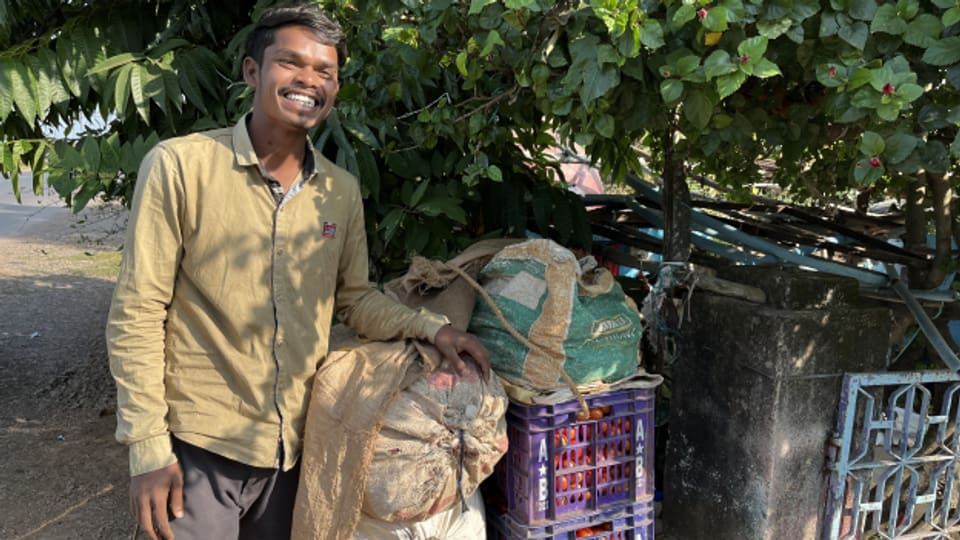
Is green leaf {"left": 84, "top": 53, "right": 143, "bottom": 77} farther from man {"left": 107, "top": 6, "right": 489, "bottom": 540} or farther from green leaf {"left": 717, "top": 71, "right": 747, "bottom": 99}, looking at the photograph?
green leaf {"left": 717, "top": 71, "right": 747, "bottom": 99}

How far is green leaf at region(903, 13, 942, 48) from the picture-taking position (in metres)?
1.63

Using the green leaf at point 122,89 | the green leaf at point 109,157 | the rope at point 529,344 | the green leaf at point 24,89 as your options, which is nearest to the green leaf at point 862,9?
the rope at point 529,344

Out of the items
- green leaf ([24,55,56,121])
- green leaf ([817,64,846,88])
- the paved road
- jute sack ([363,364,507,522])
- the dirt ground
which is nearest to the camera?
green leaf ([817,64,846,88])

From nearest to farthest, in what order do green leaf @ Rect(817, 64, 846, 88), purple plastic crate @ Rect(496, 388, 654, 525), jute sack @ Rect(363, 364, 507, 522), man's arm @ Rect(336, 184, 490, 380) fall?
1. green leaf @ Rect(817, 64, 846, 88)
2. jute sack @ Rect(363, 364, 507, 522)
3. man's arm @ Rect(336, 184, 490, 380)
4. purple plastic crate @ Rect(496, 388, 654, 525)

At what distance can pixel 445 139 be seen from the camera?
3168 mm

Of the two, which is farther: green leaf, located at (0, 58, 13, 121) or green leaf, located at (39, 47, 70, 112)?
green leaf, located at (39, 47, 70, 112)

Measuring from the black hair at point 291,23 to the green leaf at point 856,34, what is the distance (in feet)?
4.19

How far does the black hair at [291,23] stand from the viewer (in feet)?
6.48

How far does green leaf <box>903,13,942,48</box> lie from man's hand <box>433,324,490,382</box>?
1328 millimetres

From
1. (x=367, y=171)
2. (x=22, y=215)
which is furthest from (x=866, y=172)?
(x=22, y=215)

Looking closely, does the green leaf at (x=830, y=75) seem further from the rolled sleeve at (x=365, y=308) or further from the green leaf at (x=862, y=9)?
the rolled sleeve at (x=365, y=308)

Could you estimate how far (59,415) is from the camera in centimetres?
512

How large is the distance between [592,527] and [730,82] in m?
1.51

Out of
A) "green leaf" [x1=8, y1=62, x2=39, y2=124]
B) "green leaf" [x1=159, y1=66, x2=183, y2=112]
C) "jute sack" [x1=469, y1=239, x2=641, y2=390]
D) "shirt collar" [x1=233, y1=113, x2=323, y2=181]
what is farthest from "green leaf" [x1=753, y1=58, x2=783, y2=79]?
"green leaf" [x1=8, y1=62, x2=39, y2=124]
